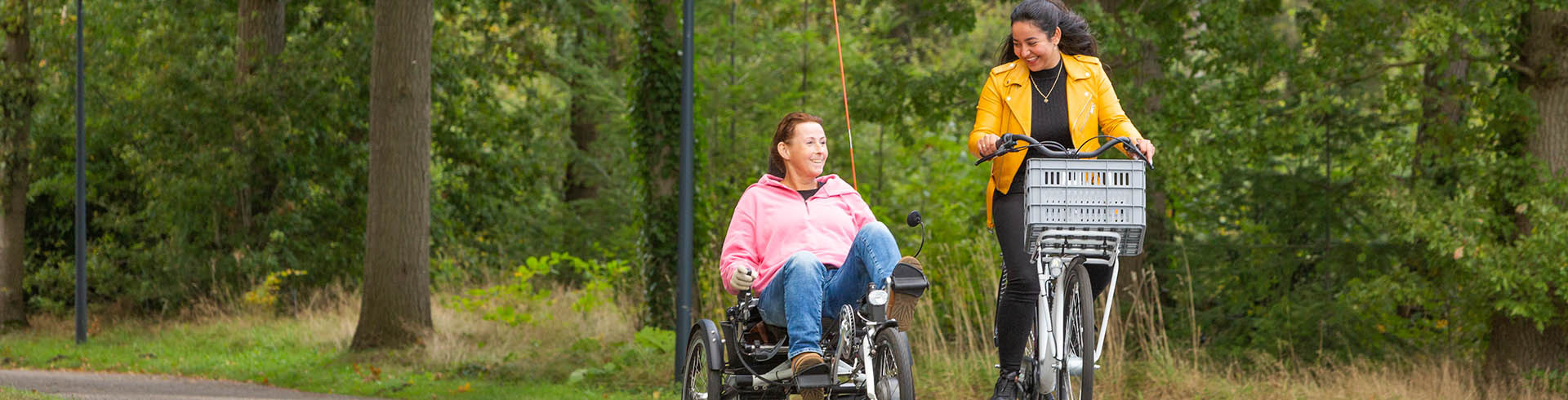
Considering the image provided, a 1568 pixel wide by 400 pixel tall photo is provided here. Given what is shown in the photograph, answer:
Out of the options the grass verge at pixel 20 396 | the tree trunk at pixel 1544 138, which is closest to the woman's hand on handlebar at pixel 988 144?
the grass verge at pixel 20 396

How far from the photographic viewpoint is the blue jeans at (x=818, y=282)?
5.05 m

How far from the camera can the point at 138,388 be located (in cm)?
1227

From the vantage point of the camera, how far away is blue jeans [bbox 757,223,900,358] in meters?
5.05

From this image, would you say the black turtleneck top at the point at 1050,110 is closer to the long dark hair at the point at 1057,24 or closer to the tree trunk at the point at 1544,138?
the long dark hair at the point at 1057,24

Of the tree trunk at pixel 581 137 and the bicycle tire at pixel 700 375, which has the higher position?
the tree trunk at pixel 581 137

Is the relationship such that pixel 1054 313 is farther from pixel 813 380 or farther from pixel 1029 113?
pixel 813 380

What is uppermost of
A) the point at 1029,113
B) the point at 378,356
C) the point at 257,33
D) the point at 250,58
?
the point at 257,33

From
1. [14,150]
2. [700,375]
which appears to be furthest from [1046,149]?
[14,150]

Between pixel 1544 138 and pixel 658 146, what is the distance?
22.3 ft

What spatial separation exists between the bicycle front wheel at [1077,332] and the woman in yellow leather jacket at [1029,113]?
13 centimetres

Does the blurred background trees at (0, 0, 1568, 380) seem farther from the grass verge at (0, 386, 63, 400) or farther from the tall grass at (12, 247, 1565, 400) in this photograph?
the grass verge at (0, 386, 63, 400)

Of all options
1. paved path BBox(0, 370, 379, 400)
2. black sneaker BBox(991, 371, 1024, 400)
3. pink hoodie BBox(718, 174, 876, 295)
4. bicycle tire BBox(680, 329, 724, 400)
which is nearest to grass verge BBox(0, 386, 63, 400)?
paved path BBox(0, 370, 379, 400)

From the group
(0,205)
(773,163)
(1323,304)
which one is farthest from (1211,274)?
(0,205)

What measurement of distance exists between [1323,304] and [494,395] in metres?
7.23
